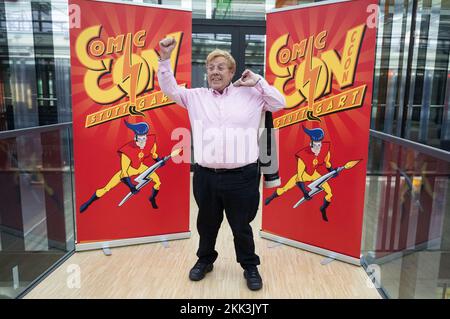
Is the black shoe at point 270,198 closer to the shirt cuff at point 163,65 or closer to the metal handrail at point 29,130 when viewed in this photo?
the shirt cuff at point 163,65

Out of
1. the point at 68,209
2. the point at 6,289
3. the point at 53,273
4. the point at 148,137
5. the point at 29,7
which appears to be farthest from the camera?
the point at 29,7

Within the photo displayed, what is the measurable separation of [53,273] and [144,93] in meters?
1.50

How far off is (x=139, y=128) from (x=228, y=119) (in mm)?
983

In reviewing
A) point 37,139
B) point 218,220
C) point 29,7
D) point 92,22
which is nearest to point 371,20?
point 218,220

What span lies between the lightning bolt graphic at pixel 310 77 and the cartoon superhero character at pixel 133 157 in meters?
1.29

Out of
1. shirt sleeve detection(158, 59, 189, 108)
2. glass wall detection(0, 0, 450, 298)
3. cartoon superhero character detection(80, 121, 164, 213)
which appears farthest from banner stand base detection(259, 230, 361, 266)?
shirt sleeve detection(158, 59, 189, 108)

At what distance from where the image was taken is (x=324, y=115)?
2562 millimetres

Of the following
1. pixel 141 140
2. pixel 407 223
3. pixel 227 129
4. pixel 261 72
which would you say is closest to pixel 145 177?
pixel 141 140

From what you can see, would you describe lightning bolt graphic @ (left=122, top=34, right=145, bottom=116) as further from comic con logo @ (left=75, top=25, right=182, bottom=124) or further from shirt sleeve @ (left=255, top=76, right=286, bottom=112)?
shirt sleeve @ (left=255, top=76, right=286, bottom=112)

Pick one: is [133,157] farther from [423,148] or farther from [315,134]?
[423,148]

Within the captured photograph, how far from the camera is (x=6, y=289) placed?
2262mm

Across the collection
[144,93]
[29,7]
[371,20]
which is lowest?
[144,93]

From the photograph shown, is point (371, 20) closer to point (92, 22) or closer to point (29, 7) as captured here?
point (92, 22)

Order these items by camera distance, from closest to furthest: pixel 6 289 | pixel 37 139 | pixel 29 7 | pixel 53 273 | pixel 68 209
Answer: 1. pixel 6 289
2. pixel 53 273
3. pixel 37 139
4. pixel 68 209
5. pixel 29 7
